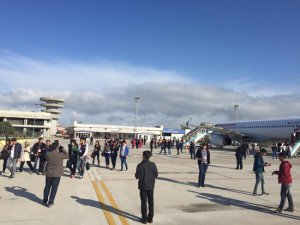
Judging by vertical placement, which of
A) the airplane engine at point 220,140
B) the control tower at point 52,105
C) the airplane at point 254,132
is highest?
the control tower at point 52,105

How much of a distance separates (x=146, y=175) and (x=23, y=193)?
15.1 feet

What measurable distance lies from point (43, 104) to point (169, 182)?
137569 millimetres

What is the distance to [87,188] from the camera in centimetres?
1156

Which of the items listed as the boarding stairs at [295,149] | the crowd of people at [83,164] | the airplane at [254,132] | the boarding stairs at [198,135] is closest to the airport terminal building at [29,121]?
the boarding stairs at [198,135]

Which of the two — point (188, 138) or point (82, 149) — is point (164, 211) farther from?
point (188, 138)

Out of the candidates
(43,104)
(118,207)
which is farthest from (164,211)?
(43,104)

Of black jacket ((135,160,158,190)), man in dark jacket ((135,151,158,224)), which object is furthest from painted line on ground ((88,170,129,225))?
black jacket ((135,160,158,190))

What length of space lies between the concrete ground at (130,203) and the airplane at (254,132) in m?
27.0

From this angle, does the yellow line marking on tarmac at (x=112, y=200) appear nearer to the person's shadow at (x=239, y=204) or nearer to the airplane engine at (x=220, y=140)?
the person's shadow at (x=239, y=204)

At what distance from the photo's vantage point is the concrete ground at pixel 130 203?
7.79 metres

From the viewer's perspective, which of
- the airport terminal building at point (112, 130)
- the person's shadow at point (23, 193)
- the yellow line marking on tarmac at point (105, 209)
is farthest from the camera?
the airport terminal building at point (112, 130)

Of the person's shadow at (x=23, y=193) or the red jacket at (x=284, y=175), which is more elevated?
the red jacket at (x=284, y=175)

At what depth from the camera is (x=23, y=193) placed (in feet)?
34.3

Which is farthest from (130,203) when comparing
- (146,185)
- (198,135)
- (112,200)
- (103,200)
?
(198,135)
